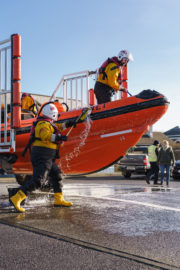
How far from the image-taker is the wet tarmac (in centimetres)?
267

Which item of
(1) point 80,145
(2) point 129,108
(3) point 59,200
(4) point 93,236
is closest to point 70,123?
(1) point 80,145

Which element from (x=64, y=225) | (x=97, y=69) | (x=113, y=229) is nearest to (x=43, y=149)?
(x=64, y=225)

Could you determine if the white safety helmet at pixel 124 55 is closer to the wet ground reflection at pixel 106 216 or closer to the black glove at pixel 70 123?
the black glove at pixel 70 123

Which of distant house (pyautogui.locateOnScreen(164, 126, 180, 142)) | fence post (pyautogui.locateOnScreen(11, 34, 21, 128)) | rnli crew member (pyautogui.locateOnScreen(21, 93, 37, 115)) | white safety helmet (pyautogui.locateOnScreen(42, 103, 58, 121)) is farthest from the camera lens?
distant house (pyautogui.locateOnScreen(164, 126, 180, 142))

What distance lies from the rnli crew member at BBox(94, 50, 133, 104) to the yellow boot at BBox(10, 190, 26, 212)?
244cm

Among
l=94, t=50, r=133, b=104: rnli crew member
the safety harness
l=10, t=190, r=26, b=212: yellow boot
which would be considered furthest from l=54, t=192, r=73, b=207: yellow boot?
the safety harness

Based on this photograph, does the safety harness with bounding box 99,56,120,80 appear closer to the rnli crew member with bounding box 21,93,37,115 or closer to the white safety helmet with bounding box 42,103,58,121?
the white safety helmet with bounding box 42,103,58,121

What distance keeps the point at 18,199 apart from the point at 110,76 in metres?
2.83

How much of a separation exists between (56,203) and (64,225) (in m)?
1.57

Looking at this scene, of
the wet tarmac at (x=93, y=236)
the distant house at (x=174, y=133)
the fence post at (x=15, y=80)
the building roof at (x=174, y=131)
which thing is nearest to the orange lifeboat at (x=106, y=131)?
the fence post at (x=15, y=80)

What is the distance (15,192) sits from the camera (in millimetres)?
5180

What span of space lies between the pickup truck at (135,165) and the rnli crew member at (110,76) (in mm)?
9431

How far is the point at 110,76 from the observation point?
6211 millimetres

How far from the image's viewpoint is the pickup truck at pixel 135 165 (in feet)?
50.6
